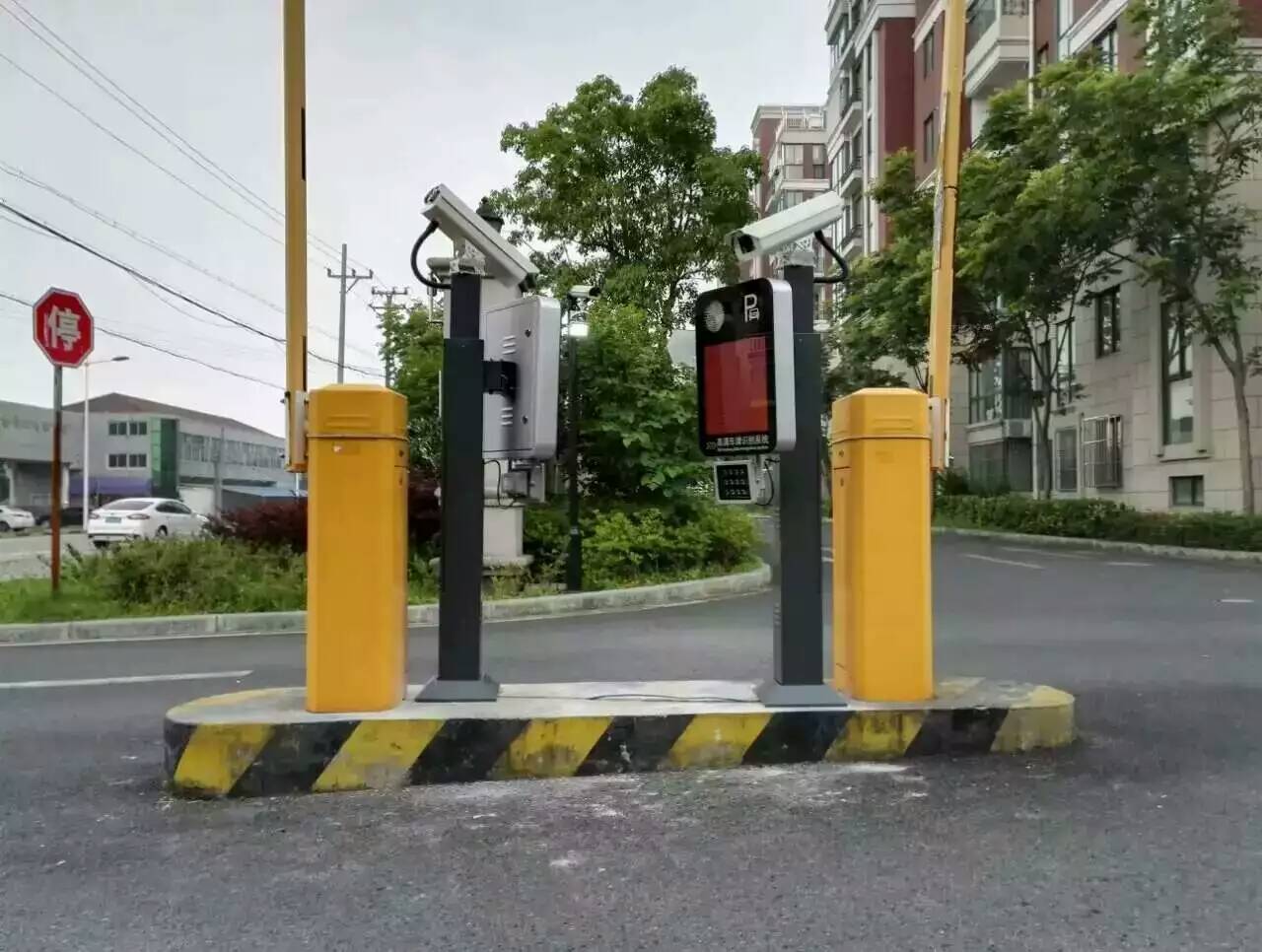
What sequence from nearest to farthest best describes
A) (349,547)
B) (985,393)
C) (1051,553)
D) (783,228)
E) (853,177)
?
1. (349,547)
2. (783,228)
3. (1051,553)
4. (985,393)
5. (853,177)

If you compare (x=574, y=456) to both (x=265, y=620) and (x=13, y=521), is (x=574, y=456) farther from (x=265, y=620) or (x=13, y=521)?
(x=13, y=521)

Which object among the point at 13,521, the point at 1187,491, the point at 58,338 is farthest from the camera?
the point at 13,521

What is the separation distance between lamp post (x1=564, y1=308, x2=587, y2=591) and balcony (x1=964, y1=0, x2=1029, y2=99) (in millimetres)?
23418

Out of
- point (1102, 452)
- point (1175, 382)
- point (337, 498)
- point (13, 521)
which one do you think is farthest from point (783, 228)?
point (13, 521)

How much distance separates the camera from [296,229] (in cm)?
474

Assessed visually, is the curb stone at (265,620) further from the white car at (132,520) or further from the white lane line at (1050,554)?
the white car at (132,520)

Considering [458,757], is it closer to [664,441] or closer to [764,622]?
[764,622]

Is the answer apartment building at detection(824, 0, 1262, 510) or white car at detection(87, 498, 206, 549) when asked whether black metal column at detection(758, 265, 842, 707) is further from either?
white car at detection(87, 498, 206, 549)

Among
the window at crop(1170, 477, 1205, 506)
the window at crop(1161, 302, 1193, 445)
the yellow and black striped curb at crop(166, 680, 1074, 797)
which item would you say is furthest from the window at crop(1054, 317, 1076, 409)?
the yellow and black striped curb at crop(166, 680, 1074, 797)

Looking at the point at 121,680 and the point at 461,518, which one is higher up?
the point at 461,518

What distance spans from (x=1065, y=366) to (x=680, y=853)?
30032mm

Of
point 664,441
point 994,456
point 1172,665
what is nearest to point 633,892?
point 1172,665

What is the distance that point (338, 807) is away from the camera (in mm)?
4371

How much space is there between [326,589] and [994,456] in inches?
1410
